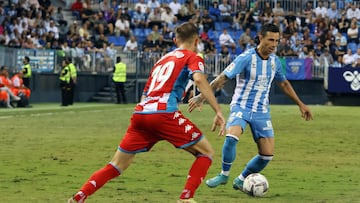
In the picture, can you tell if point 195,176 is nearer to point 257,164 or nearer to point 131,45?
point 257,164

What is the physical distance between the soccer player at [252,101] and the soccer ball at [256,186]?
1.09 feet

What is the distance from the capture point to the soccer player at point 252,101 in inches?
474

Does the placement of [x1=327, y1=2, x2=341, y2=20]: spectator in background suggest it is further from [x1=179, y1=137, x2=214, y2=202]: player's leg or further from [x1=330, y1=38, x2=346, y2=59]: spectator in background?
[x1=179, y1=137, x2=214, y2=202]: player's leg

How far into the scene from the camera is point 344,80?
3972 centimetres

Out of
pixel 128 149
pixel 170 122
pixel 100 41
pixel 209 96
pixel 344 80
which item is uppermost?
pixel 209 96

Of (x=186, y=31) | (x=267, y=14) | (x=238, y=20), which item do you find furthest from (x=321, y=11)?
(x=186, y=31)

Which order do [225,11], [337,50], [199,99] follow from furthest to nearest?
[225,11], [337,50], [199,99]

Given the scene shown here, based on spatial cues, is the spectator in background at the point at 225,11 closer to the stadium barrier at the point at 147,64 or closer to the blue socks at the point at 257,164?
the stadium barrier at the point at 147,64

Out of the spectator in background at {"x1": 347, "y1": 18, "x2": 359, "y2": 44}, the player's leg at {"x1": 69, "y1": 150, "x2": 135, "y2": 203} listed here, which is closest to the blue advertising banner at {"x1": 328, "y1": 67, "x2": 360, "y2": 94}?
the spectator in background at {"x1": 347, "y1": 18, "x2": 359, "y2": 44}

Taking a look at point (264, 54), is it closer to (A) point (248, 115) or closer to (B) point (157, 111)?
(A) point (248, 115)

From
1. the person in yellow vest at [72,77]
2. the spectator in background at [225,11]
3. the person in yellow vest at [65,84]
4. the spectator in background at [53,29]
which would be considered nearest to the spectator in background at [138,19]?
the spectator in background at [225,11]

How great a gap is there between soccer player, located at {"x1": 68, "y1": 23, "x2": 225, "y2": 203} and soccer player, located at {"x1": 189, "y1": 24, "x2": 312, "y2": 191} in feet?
6.91

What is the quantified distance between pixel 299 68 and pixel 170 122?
3184 cm

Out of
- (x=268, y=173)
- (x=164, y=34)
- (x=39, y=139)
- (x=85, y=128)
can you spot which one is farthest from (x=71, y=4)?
(x=268, y=173)
